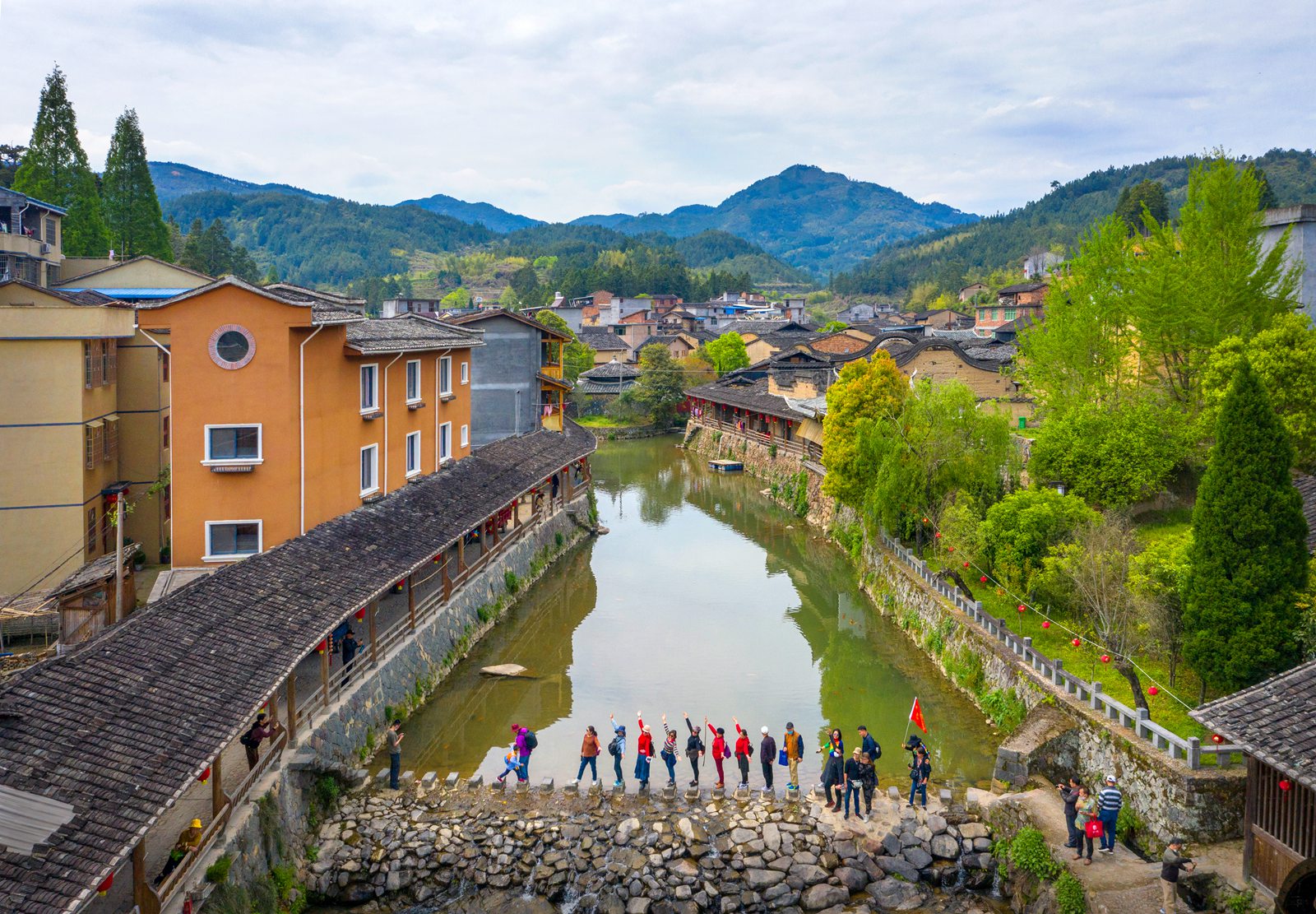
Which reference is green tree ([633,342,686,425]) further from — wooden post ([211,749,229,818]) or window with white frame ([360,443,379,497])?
wooden post ([211,749,229,818])

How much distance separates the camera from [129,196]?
2259 inches

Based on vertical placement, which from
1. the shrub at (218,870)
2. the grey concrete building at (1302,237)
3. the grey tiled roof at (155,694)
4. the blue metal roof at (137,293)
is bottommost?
the shrub at (218,870)

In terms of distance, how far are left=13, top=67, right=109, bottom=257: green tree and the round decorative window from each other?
3660cm

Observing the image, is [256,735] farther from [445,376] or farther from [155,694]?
[445,376]

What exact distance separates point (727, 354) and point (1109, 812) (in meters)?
63.6

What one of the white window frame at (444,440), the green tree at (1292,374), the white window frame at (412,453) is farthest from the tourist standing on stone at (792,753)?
Result: the white window frame at (444,440)

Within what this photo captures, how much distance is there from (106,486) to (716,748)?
16117 millimetres

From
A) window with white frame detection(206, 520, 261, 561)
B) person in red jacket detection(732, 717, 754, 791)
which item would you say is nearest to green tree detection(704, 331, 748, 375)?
window with white frame detection(206, 520, 261, 561)

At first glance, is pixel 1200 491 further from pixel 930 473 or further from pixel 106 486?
pixel 106 486

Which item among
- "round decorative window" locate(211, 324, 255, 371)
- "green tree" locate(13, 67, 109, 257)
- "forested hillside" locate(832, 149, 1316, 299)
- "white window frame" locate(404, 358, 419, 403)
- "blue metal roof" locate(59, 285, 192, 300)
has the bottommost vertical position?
"white window frame" locate(404, 358, 419, 403)

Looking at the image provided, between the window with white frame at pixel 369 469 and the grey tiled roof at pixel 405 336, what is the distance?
2.49 meters

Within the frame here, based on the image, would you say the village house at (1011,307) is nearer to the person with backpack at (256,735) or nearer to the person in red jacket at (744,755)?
the person in red jacket at (744,755)

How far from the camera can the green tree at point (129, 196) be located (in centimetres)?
→ 5700

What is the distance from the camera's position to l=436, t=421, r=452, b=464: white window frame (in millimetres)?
29625
